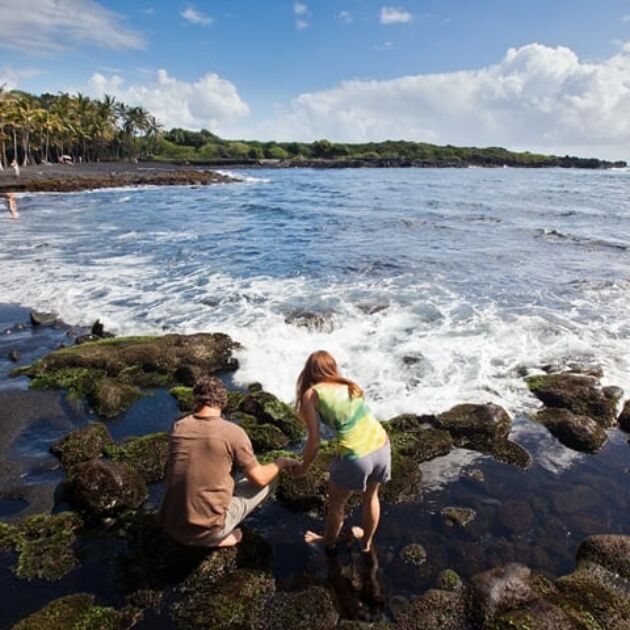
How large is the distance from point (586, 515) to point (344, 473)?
12.1 feet

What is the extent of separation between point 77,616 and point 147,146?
144 m

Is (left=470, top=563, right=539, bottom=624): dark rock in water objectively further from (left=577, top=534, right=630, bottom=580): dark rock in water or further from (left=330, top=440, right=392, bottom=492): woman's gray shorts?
(left=330, top=440, right=392, bottom=492): woman's gray shorts

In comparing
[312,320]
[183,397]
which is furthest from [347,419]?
[312,320]

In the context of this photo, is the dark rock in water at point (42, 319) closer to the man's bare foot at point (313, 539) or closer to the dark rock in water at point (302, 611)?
the man's bare foot at point (313, 539)

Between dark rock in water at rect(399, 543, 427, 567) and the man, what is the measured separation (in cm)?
195

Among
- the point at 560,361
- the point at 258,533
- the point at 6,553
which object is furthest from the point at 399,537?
the point at 560,361

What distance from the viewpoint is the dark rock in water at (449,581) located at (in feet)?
17.5

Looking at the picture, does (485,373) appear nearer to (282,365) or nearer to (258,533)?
(282,365)

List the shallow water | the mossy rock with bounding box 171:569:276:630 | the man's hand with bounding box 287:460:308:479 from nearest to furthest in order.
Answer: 1. the mossy rock with bounding box 171:569:276:630
2. the man's hand with bounding box 287:460:308:479
3. the shallow water

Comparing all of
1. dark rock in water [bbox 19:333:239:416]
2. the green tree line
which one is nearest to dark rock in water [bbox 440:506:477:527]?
dark rock in water [bbox 19:333:239:416]

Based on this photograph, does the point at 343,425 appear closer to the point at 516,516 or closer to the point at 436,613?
the point at 436,613

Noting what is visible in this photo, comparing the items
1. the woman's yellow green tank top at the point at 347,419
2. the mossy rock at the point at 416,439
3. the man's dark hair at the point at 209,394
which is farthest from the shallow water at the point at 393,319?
the man's dark hair at the point at 209,394

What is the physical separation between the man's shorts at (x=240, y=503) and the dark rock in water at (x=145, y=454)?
1.82 metres

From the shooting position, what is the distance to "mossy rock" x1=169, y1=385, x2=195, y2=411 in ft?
30.1
